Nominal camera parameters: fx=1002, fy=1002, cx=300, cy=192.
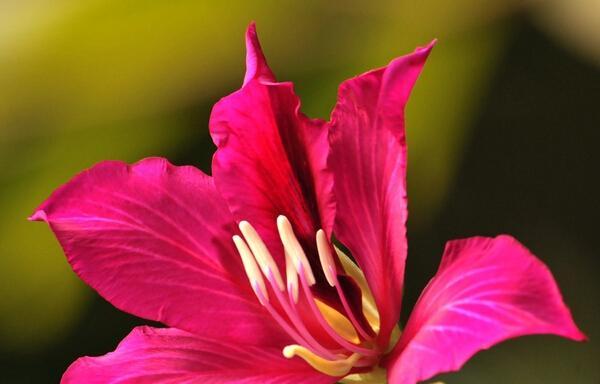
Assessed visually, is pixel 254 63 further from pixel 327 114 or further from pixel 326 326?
pixel 327 114

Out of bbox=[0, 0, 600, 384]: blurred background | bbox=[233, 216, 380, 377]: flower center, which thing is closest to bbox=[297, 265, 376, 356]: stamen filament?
bbox=[233, 216, 380, 377]: flower center

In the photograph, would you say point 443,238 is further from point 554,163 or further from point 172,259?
point 172,259

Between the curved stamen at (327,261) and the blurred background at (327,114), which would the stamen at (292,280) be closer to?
the curved stamen at (327,261)

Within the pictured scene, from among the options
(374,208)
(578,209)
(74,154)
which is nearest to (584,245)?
(578,209)

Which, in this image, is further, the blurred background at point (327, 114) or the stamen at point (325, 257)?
the blurred background at point (327, 114)

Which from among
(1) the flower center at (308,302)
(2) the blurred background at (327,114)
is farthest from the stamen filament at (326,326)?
(2) the blurred background at (327,114)

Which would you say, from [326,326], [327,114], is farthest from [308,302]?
[327,114]

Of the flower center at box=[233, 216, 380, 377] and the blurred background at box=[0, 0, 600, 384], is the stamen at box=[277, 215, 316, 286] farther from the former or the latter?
the blurred background at box=[0, 0, 600, 384]
